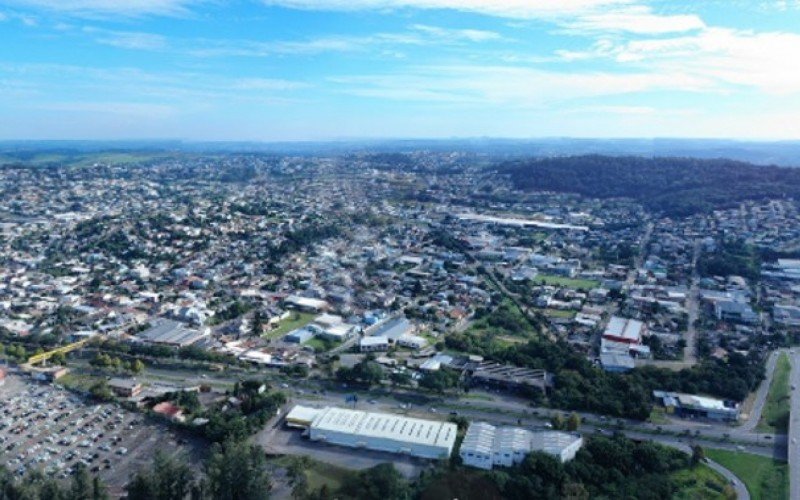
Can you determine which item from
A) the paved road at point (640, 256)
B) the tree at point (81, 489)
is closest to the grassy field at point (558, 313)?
the paved road at point (640, 256)

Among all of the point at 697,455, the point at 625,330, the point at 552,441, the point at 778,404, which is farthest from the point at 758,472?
the point at 625,330

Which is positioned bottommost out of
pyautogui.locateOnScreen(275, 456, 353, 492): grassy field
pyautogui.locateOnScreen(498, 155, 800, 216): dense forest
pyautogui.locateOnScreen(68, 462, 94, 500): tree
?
pyautogui.locateOnScreen(275, 456, 353, 492): grassy field

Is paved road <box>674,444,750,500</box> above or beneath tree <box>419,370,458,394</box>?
beneath

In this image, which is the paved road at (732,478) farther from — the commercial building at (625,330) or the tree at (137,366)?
the tree at (137,366)

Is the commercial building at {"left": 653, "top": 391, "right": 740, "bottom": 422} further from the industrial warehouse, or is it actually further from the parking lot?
the parking lot

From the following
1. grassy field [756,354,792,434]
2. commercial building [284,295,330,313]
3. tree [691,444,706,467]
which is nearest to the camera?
tree [691,444,706,467]

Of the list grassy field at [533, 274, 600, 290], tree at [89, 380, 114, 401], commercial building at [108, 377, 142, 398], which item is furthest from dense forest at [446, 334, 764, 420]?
tree at [89, 380, 114, 401]

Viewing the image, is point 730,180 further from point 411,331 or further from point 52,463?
point 52,463
